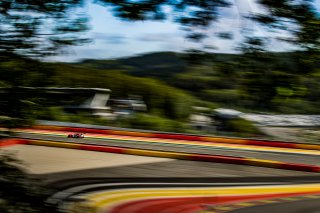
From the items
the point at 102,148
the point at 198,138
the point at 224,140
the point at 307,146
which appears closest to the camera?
the point at 102,148

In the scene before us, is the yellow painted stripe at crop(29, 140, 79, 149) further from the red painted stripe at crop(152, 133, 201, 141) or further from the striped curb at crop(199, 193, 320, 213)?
the striped curb at crop(199, 193, 320, 213)

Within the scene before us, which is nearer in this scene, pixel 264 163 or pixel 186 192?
pixel 186 192

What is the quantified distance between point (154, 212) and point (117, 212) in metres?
0.65

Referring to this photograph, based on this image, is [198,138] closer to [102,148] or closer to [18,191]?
[102,148]

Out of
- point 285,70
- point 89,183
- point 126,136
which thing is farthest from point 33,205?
point 126,136

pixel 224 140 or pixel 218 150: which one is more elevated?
pixel 218 150

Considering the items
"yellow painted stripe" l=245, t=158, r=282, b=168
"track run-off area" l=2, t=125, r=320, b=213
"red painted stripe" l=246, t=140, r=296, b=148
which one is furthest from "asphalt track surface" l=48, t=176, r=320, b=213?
"red painted stripe" l=246, t=140, r=296, b=148

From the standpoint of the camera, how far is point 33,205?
11.0ft

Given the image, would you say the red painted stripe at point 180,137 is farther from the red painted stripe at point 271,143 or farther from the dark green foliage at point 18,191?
the dark green foliage at point 18,191

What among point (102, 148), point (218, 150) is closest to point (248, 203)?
point (102, 148)

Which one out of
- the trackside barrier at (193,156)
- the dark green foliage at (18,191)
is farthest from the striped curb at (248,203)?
the dark green foliage at (18,191)

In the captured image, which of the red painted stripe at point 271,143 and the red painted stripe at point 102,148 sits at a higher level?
the red painted stripe at point 102,148

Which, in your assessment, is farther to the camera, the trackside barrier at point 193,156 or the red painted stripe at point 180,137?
the red painted stripe at point 180,137

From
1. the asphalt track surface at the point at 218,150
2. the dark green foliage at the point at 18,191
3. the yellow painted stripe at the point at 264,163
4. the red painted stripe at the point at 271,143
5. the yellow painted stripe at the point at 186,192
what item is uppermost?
the dark green foliage at the point at 18,191
